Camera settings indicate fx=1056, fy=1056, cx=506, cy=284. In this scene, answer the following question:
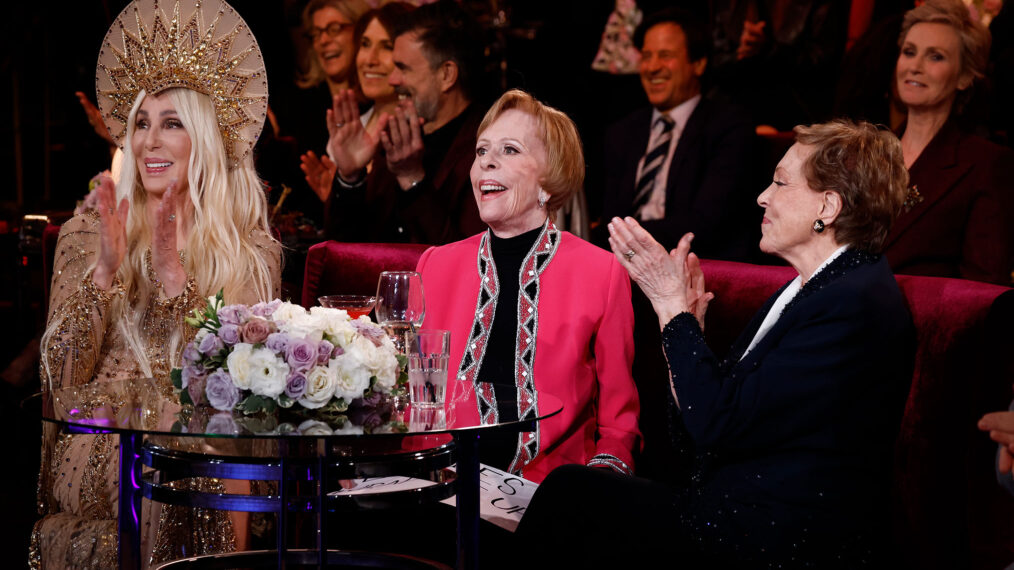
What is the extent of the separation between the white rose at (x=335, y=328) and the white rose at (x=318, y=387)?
0.08 meters

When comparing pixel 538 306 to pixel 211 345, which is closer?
pixel 211 345

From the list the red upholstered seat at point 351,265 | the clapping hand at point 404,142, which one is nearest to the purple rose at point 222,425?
the red upholstered seat at point 351,265

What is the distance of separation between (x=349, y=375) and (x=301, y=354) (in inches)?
4.5

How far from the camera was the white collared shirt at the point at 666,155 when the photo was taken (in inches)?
193

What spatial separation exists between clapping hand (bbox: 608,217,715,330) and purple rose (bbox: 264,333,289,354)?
81 centimetres

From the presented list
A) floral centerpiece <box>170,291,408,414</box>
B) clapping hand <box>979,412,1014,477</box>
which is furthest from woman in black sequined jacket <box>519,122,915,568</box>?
floral centerpiece <box>170,291,408,414</box>

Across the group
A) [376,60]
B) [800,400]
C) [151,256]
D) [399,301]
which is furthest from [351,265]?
[376,60]

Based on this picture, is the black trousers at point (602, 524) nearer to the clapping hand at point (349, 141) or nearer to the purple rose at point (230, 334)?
the purple rose at point (230, 334)

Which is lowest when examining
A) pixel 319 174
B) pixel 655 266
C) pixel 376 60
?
pixel 655 266

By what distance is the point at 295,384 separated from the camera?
6.95 feet

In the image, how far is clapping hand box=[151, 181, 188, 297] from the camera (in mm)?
2688

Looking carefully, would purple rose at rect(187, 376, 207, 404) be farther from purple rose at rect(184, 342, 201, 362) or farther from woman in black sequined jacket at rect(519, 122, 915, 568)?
woman in black sequined jacket at rect(519, 122, 915, 568)

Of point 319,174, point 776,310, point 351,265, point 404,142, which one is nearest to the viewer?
point 776,310

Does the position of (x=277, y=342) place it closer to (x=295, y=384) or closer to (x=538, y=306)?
(x=295, y=384)
